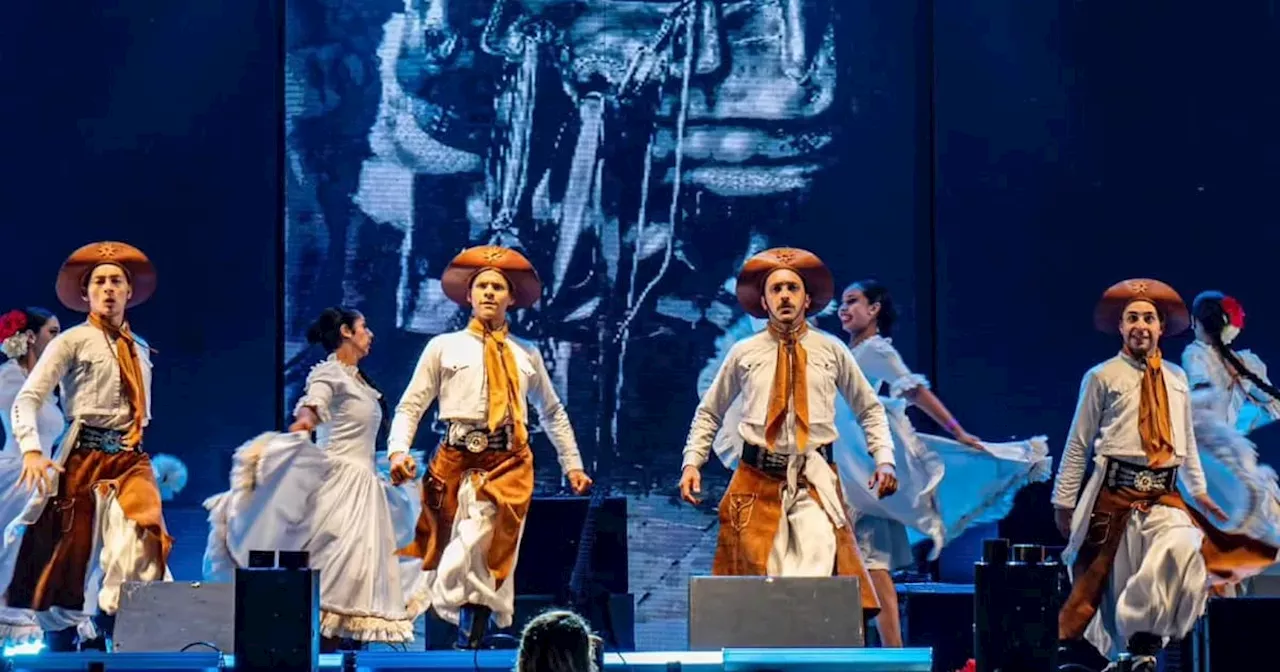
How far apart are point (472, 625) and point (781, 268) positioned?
1923 millimetres

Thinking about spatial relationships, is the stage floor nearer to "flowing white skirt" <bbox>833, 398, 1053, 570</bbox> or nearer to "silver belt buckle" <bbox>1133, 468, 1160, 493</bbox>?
"silver belt buckle" <bbox>1133, 468, 1160, 493</bbox>

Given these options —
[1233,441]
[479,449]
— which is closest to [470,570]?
[479,449]

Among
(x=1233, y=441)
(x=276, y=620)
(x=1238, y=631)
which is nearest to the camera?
(x=276, y=620)

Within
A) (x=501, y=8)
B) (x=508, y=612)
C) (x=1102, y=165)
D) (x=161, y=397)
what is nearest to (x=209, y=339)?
(x=161, y=397)

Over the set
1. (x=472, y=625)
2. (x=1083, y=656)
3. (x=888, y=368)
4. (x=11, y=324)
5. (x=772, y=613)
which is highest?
(x=11, y=324)

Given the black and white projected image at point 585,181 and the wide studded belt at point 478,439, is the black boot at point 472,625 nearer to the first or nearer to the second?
the wide studded belt at point 478,439

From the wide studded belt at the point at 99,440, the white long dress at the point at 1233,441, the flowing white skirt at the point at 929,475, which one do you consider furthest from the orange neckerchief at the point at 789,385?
the wide studded belt at the point at 99,440

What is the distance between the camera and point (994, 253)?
1014cm

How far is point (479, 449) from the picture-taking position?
24.6ft

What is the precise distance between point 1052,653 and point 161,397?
5.68 m

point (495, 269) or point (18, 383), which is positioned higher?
point (495, 269)

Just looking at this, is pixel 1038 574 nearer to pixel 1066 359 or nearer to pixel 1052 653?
pixel 1052 653

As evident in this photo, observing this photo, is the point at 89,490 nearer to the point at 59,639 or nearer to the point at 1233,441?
the point at 59,639

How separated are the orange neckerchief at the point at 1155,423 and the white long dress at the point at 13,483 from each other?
458 cm
